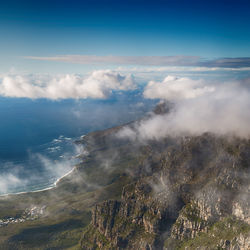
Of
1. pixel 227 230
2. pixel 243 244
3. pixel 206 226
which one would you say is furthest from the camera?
pixel 206 226

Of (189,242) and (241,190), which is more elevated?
(241,190)

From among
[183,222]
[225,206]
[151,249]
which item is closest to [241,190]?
[225,206]

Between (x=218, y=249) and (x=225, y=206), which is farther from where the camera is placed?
(x=225, y=206)

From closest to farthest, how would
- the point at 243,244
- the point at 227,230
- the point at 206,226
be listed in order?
the point at 243,244, the point at 227,230, the point at 206,226

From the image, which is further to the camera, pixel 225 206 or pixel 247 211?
pixel 225 206

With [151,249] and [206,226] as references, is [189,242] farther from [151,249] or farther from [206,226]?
[151,249]

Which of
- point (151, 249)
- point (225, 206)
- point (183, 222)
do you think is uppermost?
point (225, 206)

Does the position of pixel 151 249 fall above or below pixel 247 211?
below

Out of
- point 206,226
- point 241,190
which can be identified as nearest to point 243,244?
point 206,226

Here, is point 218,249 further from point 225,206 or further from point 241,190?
point 241,190
